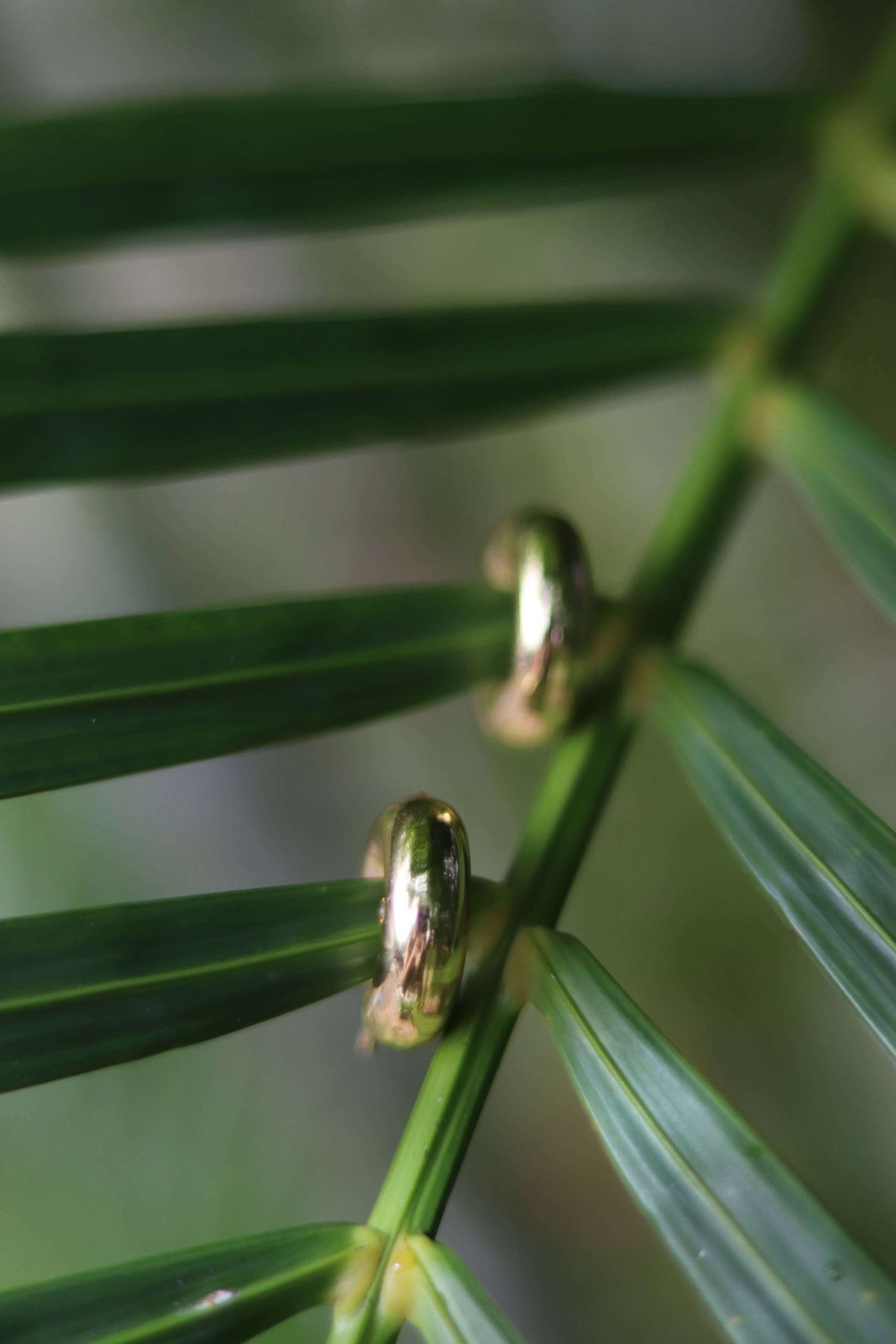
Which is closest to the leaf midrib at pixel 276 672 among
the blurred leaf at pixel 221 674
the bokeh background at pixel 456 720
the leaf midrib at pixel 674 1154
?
the blurred leaf at pixel 221 674

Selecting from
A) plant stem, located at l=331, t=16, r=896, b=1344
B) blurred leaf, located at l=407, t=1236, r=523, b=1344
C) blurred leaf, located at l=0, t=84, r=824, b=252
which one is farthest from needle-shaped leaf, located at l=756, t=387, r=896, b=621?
blurred leaf, located at l=407, t=1236, r=523, b=1344

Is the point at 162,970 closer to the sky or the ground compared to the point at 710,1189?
closer to the sky

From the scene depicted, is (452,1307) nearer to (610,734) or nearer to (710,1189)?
(710,1189)

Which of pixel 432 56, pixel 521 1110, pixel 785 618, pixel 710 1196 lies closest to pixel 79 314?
pixel 432 56

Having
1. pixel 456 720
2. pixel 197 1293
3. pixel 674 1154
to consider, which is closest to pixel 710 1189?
pixel 674 1154

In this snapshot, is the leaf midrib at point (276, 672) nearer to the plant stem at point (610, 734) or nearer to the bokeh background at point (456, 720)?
the plant stem at point (610, 734)

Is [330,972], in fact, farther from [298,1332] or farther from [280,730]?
[298,1332]
